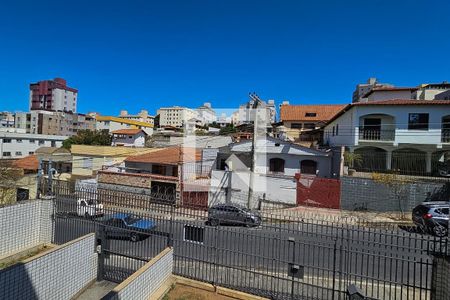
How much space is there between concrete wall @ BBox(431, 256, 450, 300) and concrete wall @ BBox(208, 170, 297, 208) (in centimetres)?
1460

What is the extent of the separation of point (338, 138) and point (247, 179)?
400 inches

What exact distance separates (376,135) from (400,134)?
5.11 ft

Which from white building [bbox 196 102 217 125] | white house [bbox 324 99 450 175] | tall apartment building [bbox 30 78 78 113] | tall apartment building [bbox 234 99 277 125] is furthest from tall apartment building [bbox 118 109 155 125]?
white house [bbox 324 99 450 175]

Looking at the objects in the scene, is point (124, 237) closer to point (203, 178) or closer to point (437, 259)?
point (437, 259)

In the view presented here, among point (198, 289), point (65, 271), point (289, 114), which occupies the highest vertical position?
point (289, 114)

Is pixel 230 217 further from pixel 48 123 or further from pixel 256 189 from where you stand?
pixel 48 123

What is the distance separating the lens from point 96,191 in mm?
8797

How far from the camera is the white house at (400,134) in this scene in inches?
806

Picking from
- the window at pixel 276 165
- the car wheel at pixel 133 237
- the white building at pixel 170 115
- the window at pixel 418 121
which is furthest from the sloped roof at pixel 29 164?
the white building at pixel 170 115

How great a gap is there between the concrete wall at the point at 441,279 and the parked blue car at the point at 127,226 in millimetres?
6097

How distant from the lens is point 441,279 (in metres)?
5.21

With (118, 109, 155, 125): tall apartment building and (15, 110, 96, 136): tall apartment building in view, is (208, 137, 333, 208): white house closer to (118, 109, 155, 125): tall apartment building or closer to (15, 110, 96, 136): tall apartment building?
(15, 110, 96, 136): tall apartment building

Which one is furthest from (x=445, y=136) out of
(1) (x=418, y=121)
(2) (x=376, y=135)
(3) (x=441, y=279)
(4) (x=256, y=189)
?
(3) (x=441, y=279)

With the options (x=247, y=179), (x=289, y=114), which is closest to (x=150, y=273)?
(x=247, y=179)
